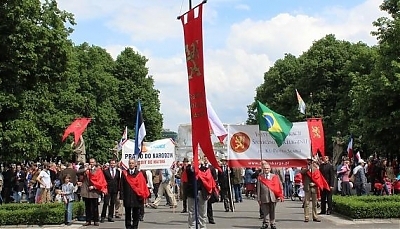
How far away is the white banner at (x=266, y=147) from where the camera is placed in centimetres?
2038

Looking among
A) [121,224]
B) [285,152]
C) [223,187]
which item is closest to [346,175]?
[223,187]

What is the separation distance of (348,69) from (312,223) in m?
41.1

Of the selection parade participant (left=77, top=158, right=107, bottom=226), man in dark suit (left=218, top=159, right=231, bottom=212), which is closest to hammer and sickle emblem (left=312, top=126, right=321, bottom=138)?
man in dark suit (left=218, top=159, right=231, bottom=212)

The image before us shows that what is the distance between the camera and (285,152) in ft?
67.3

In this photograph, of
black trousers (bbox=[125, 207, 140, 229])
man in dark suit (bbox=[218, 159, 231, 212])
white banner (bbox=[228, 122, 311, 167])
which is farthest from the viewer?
man in dark suit (bbox=[218, 159, 231, 212])

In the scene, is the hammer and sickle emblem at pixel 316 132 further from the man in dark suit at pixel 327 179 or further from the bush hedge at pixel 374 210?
the bush hedge at pixel 374 210

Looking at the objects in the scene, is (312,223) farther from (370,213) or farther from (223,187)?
(223,187)

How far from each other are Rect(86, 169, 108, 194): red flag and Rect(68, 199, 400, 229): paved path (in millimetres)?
1074

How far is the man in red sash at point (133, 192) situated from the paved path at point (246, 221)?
5.85ft

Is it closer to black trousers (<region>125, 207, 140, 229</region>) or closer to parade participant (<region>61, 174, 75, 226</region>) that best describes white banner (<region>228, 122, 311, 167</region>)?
black trousers (<region>125, 207, 140, 229</region>)

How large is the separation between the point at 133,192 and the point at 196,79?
19.6 ft

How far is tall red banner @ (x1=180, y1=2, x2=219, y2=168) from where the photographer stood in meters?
11.8

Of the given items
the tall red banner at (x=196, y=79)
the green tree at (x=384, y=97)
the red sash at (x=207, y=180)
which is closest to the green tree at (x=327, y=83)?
the green tree at (x=384, y=97)

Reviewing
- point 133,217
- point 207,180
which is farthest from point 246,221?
point 133,217
